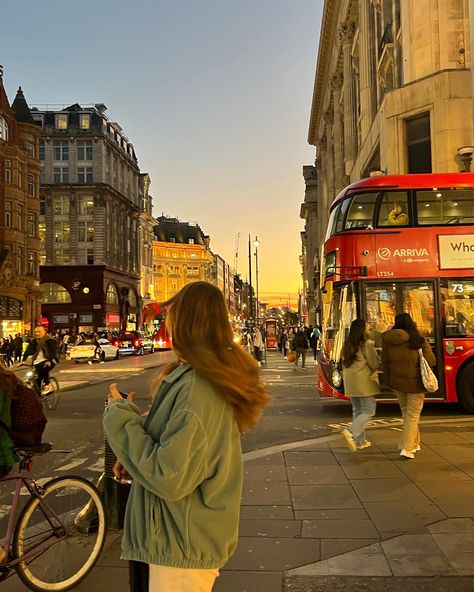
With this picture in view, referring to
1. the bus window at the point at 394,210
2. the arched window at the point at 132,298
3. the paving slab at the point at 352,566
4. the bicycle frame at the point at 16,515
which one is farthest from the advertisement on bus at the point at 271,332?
the bicycle frame at the point at 16,515

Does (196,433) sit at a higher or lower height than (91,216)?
lower

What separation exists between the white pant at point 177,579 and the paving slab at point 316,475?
4829 millimetres

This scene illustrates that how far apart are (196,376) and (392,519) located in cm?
401

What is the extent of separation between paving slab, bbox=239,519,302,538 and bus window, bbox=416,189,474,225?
28.1ft

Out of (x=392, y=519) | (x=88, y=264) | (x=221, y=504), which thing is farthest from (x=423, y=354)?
(x=88, y=264)

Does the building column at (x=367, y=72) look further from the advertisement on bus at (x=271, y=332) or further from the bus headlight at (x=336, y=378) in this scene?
the bus headlight at (x=336, y=378)

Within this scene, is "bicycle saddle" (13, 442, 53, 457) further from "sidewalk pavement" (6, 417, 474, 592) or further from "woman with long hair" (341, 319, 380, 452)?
"woman with long hair" (341, 319, 380, 452)

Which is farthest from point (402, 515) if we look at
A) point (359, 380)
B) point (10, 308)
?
point (10, 308)

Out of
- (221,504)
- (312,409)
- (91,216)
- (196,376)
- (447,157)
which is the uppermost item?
(91,216)

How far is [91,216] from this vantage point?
73.9 metres

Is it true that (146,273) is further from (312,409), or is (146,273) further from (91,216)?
(312,409)

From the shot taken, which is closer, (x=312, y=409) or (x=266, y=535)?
(x=266, y=535)

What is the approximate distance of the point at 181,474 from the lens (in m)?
2.13

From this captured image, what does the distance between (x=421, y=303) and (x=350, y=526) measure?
7.87 meters
